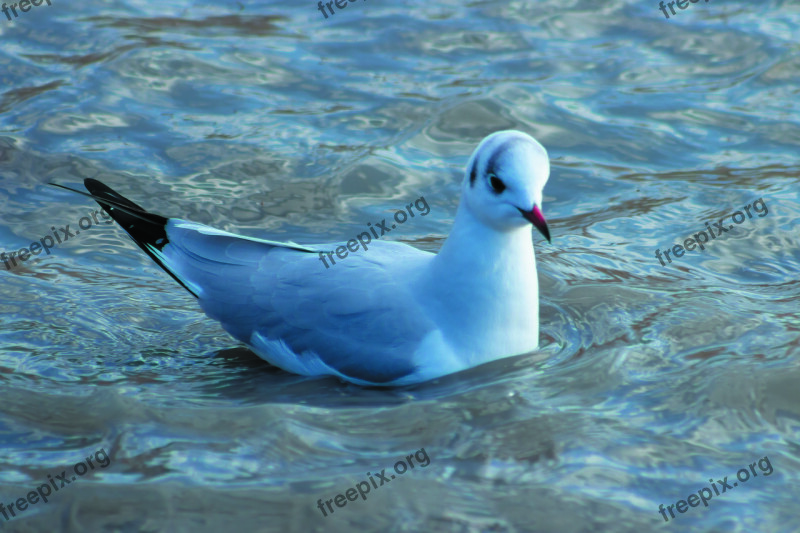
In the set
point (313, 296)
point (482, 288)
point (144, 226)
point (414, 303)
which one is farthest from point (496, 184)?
point (144, 226)

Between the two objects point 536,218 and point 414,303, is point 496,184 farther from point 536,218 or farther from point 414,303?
point 414,303

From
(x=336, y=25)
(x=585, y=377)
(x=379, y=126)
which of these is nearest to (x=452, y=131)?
(x=379, y=126)

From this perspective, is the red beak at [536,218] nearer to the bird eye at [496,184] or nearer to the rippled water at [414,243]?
the bird eye at [496,184]

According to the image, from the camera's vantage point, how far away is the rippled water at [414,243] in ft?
11.5

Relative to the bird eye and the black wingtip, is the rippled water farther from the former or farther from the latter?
the bird eye

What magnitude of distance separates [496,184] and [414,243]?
1981 millimetres

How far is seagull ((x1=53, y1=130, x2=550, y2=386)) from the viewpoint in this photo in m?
4.22

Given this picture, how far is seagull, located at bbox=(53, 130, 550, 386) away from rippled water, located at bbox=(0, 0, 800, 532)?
12cm

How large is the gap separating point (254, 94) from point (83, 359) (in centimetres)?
359

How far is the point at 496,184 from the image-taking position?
→ 13.2ft

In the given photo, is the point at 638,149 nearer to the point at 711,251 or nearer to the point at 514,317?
the point at 711,251

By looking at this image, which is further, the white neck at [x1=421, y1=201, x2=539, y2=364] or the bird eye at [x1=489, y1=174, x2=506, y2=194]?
the white neck at [x1=421, y1=201, x2=539, y2=364]

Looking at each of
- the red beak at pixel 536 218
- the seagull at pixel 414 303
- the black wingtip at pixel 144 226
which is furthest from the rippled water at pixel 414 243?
the red beak at pixel 536 218

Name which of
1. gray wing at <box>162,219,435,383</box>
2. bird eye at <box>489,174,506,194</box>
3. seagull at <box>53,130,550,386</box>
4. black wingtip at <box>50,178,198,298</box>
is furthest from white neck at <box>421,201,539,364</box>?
black wingtip at <box>50,178,198,298</box>
